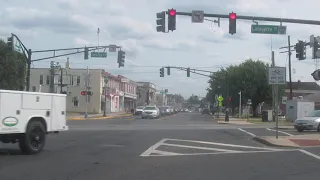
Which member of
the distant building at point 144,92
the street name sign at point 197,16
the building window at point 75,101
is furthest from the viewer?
the distant building at point 144,92

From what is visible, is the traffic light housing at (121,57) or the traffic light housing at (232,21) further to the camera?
the traffic light housing at (121,57)

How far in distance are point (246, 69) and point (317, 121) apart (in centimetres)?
4211

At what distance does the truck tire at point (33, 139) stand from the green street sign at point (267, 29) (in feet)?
41.0

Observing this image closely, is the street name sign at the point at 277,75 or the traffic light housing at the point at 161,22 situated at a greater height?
the traffic light housing at the point at 161,22

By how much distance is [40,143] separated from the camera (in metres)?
15.3

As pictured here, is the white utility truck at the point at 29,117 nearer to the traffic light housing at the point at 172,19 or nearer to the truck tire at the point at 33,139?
the truck tire at the point at 33,139

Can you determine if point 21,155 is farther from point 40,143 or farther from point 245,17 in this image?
point 245,17

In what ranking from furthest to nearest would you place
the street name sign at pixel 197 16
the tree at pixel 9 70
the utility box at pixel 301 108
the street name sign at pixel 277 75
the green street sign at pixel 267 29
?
the tree at pixel 9 70 → the utility box at pixel 301 108 → the green street sign at pixel 267 29 → the street name sign at pixel 197 16 → the street name sign at pixel 277 75

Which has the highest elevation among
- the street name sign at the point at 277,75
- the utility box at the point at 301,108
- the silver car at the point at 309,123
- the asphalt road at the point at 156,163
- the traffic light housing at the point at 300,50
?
the traffic light housing at the point at 300,50

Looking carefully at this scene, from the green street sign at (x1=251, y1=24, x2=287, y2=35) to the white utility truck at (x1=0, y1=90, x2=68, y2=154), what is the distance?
11.2 metres

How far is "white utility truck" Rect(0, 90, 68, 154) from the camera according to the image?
13.7m

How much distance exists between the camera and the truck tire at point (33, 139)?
14555 millimetres

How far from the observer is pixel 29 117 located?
47.5 feet

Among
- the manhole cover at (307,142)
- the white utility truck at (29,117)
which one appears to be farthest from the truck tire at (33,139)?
the manhole cover at (307,142)
